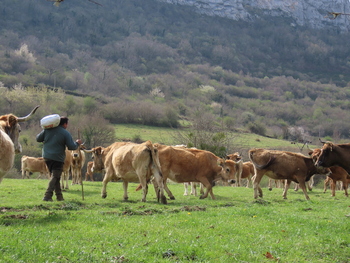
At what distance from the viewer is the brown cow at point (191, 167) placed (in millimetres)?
17594

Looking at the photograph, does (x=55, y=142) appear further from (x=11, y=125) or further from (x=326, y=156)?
(x=326, y=156)

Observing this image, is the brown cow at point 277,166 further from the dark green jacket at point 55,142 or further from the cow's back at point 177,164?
the dark green jacket at point 55,142

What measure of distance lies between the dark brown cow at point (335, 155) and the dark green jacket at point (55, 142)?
9772mm

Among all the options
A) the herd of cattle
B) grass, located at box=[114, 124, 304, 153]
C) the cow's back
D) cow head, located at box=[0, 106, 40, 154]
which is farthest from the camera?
grass, located at box=[114, 124, 304, 153]

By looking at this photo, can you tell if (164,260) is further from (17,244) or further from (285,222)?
(285,222)

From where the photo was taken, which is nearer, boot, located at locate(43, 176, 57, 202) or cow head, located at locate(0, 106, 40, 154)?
cow head, located at locate(0, 106, 40, 154)

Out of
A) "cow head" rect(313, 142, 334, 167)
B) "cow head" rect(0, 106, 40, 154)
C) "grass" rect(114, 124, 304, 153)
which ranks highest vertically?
"cow head" rect(0, 106, 40, 154)

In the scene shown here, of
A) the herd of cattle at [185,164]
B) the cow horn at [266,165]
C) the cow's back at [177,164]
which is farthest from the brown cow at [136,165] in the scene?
the cow horn at [266,165]

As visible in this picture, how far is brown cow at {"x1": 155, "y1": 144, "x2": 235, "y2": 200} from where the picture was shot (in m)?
17.6

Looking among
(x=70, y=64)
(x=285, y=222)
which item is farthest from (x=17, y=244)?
(x=70, y=64)

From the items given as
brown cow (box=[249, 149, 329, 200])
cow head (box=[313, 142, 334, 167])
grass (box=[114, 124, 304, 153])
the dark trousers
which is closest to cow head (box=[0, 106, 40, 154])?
the dark trousers

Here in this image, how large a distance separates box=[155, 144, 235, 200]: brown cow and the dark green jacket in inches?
196

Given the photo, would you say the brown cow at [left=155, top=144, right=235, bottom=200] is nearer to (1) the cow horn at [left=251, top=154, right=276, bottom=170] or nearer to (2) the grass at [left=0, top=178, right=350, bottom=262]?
(1) the cow horn at [left=251, top=154, right=276, bottom=170]

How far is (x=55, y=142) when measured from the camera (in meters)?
13.5
